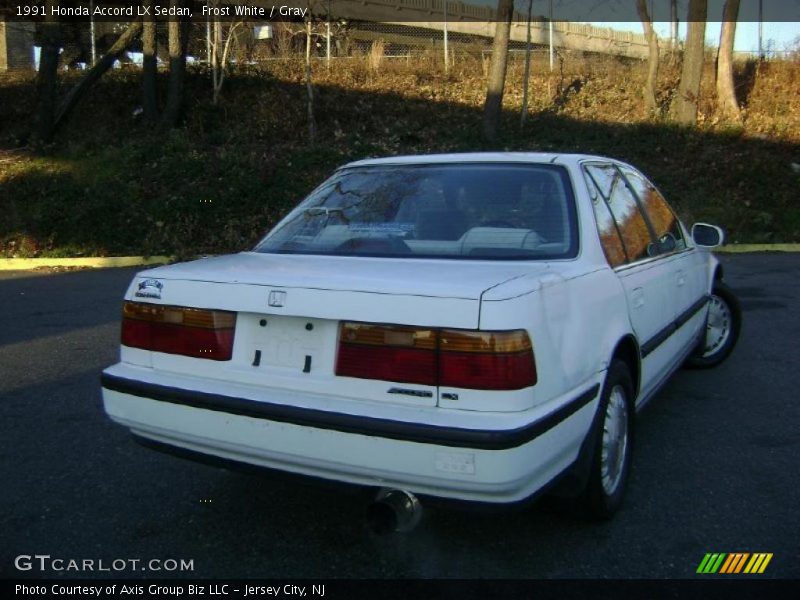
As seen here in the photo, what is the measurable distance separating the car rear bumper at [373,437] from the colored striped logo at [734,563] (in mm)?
684

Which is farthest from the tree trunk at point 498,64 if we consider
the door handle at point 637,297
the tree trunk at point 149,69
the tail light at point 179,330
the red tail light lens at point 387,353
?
the red tail light lens at point 387,353

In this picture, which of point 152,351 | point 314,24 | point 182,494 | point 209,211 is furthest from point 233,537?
point 314,24

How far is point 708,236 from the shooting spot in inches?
205

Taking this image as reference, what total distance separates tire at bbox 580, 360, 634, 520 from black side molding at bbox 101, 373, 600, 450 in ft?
0.71

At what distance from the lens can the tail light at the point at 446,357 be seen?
260 centimetres

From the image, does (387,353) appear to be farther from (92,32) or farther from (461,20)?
(461,20)

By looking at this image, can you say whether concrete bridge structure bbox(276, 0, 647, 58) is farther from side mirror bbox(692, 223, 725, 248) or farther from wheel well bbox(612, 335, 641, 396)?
wheel well bbox(612, 335, 641, 396)

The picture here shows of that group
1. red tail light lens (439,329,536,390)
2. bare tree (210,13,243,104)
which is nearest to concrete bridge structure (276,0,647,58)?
bare tree (210,13,243,104)

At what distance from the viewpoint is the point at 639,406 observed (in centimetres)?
384

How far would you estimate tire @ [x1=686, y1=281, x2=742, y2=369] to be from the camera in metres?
5.89

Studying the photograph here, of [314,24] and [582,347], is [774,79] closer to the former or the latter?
[314,24]

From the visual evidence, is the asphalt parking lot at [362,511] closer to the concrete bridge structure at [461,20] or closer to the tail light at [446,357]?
the tail light at [446,357]

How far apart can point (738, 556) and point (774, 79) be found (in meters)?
20.2

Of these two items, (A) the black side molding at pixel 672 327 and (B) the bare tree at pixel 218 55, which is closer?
(A) the black side molding at pixel 672 327
